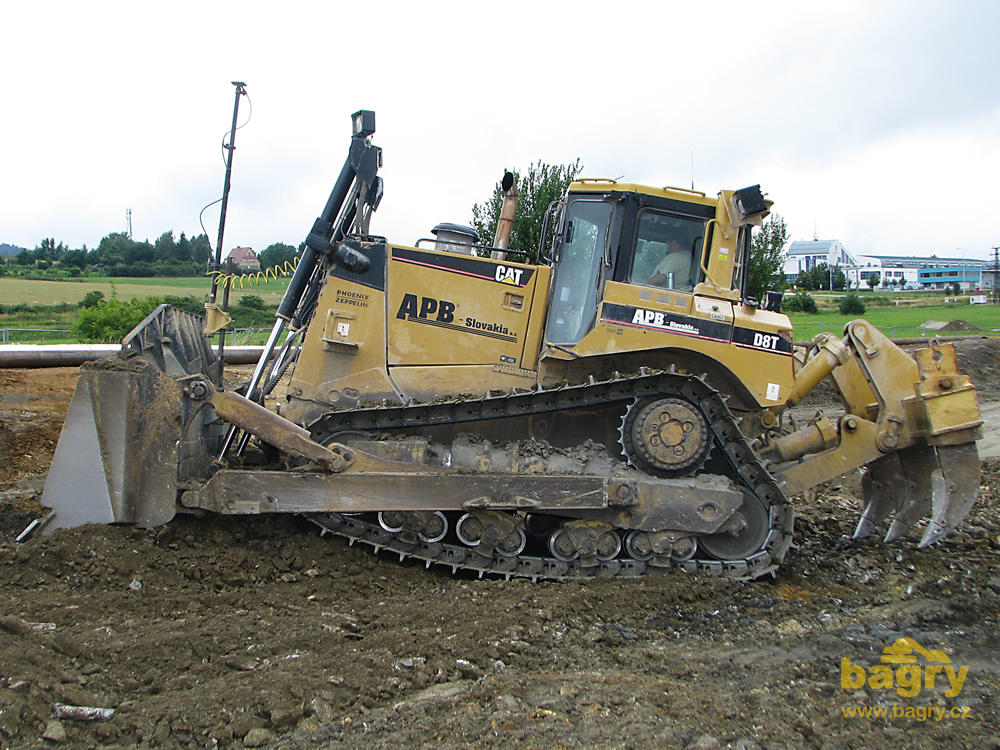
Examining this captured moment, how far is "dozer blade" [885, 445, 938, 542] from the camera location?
7.08 m

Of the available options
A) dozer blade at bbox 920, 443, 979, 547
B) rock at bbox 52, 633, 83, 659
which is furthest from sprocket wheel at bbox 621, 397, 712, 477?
rock at bbox 52, 633, 83, 659

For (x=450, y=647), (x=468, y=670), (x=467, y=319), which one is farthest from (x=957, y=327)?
(x=468, y=670)

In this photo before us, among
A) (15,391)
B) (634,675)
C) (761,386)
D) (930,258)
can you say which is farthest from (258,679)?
(930,258)

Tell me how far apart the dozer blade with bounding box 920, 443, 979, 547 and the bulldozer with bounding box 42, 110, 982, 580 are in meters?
0.02

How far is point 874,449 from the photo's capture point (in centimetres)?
683

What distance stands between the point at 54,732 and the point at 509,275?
4.49 metres

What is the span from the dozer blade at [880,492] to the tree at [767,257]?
17260 millimetres

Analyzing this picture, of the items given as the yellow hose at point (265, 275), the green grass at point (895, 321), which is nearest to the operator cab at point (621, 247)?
the yellow hose at point (265, 275)

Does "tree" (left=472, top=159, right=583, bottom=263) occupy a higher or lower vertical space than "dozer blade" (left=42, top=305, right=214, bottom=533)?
higher

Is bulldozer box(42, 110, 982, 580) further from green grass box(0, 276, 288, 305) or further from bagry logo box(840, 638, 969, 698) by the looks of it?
green grass box(0, 276, 288, 305)

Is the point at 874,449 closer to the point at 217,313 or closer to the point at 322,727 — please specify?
the point at 322,727

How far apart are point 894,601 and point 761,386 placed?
1.92 meters

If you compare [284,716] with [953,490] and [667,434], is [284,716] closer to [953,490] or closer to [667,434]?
[667,434]

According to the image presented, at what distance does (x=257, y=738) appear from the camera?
371cm
